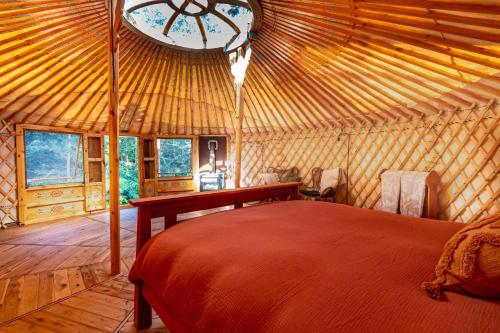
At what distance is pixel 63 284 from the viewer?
1.86 metres

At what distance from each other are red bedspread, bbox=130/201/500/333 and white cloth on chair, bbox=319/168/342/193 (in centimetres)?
256

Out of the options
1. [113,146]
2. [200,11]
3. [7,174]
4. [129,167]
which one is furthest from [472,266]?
[129,167]

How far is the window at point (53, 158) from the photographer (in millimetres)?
3818

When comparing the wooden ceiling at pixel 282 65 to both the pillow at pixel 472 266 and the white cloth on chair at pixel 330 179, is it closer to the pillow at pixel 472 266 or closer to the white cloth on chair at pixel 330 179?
the white cloth on chair at pixel 330 179

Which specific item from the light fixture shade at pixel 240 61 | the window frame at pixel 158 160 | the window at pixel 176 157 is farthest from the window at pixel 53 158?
the light fixture shade at pixel 240 61

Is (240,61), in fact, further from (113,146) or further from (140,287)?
(140,287)

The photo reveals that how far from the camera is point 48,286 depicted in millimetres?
1829

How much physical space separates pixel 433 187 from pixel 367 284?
3.00 m

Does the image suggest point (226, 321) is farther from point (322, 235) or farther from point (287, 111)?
point (287, 111)

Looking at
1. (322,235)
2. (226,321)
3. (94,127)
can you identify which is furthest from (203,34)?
(226,321)

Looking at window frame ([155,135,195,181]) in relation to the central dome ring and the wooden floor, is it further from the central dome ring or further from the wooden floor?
the central dome ring

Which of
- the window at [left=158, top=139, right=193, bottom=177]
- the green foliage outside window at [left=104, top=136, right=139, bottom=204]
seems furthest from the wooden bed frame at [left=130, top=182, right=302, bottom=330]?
the green foliage outside window at [left=104, top=136, right=139, bottom=204]

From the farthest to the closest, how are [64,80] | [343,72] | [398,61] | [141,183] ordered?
[141,183]
[64,80]
[343,72]
[398,61]

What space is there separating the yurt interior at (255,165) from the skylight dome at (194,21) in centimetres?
2
